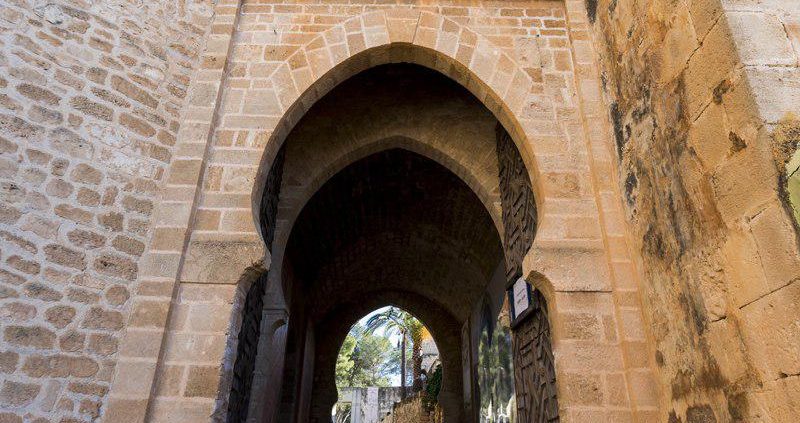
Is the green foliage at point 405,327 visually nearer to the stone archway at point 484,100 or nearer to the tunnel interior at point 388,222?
the tunnel interior at point 388,222

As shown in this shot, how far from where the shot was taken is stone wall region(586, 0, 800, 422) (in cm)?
238

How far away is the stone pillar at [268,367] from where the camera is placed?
601 centimetres

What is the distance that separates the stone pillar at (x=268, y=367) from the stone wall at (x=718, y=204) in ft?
13.2

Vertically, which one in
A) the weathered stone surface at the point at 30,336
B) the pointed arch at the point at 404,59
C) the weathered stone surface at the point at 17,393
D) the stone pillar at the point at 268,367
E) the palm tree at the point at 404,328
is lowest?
the weathered stone surface at the point at 17,393

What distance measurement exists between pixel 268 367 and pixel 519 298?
11.7 feet

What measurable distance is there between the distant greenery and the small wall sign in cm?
3072

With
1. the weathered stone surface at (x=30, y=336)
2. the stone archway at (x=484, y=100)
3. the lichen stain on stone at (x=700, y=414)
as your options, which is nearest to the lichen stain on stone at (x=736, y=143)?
the lichen stain on stone at (x=700, y=414)

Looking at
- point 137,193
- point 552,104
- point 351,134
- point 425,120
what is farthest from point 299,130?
point 552,104

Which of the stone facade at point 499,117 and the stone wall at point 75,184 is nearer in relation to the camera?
the stone facade at point 499,117

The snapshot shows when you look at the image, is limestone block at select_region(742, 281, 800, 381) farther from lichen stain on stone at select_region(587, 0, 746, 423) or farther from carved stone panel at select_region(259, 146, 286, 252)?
carved stone panel at select_region(259, 146, 286, 252)

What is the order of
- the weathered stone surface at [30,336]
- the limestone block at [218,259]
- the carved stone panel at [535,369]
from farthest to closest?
1. the carved stone panel at [535,369]
2. the limestone block at [218,259]
3. the weathered stone surface at [30,336]

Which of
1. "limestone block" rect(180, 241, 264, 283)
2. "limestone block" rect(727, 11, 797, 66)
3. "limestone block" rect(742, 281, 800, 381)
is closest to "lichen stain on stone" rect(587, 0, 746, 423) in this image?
"limestone block" rect(727, 11, 797, 66)

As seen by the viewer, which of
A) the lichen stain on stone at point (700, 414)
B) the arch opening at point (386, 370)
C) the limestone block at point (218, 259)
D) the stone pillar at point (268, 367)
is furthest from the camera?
the arch opening at point (386, 370)

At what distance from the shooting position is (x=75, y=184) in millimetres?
3898
